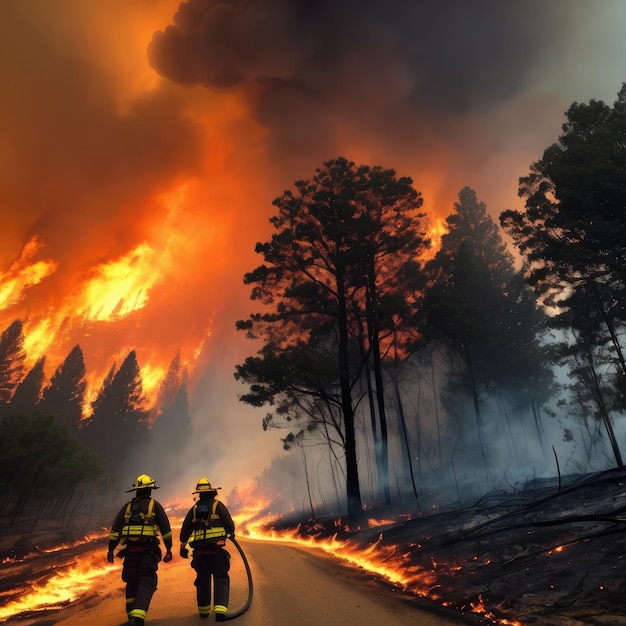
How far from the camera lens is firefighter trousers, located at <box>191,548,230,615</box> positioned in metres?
5.71

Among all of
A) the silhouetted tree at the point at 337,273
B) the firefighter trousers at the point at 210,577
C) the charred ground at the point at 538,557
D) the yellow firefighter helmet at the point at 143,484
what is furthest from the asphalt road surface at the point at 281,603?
the silhouetted tree at the point at 337,273

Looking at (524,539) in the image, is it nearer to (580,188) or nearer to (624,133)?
(580,188)

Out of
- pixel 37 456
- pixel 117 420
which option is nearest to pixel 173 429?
pixel 117 420

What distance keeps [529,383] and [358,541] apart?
26804 mm

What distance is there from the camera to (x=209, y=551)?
19.9 ft

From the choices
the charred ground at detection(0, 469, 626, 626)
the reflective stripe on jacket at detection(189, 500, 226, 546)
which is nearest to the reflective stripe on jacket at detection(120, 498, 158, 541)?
the reflective stripe on jacket at detection(189, 500, 226, 546)

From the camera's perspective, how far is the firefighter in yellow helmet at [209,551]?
18.8ft

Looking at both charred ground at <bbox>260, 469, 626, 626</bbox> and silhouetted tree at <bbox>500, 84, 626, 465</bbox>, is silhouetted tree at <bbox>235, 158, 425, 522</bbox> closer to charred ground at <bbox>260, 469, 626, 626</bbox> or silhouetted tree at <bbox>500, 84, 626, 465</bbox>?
silhouetted tree at <bbox>500, 84, 626, 465</bbox>

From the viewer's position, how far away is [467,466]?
107 ft

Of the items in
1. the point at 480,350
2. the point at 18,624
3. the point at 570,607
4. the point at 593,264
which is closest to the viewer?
the point at 570,607

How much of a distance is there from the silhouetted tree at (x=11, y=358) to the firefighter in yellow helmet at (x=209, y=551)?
268ft

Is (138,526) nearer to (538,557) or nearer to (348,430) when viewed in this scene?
(538,557)

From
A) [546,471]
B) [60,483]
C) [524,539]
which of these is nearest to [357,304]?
[524,539]

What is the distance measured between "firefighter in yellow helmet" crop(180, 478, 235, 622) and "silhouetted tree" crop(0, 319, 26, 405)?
8178 centimetres
